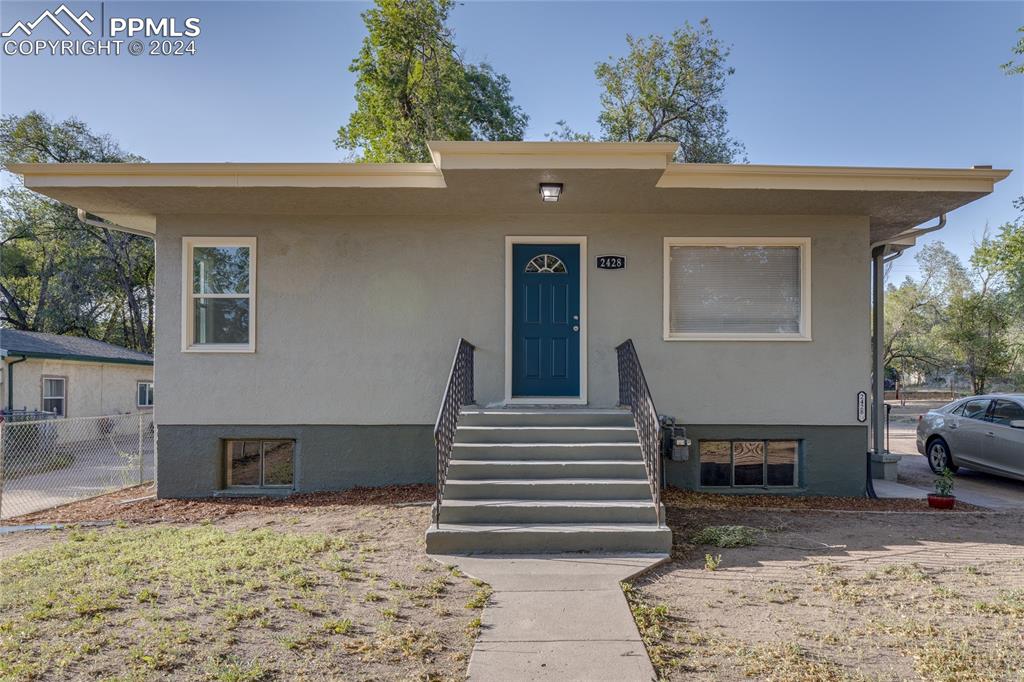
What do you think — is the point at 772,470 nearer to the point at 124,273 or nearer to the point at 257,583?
the point at 257,583

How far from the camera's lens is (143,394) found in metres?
20.1

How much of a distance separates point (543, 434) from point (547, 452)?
0.94 ft

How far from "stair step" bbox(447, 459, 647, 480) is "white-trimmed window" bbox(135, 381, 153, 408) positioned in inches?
692

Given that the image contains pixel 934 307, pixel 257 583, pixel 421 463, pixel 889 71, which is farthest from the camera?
pixel 934 307

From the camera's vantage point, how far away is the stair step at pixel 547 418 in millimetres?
6543

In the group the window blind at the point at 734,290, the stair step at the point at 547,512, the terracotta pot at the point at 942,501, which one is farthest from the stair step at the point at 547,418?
the terracotta pot at the point at 942,501

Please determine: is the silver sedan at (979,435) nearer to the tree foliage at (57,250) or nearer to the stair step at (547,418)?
the stair step at (547,418)

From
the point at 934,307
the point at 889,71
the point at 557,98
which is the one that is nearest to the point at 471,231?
the point at 889,71

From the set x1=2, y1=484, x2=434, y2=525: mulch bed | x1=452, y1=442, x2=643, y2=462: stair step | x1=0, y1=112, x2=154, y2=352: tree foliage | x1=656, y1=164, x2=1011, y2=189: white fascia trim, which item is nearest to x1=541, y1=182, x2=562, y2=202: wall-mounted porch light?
x1=656, y1=164, x2=1011, y2=189: white fascia trim

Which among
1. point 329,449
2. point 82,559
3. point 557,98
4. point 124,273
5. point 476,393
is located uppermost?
point 557,98

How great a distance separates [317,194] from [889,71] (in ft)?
45.0

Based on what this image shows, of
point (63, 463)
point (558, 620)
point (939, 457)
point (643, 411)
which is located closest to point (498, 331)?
point (643, 411)

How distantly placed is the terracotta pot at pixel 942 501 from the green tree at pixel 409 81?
50.6 ft

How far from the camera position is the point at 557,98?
1994cm
